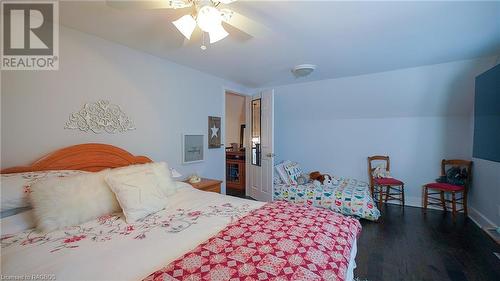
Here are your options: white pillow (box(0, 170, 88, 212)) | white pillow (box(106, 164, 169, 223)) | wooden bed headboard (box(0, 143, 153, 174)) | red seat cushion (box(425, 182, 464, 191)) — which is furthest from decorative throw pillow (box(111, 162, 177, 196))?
red seat cushion (box(425, 182, 464, 191))

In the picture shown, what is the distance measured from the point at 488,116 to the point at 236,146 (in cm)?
439

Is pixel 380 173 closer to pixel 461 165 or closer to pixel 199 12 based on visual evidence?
pixel 461 165

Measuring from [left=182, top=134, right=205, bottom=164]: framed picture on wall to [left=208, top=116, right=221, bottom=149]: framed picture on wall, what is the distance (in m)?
0.17

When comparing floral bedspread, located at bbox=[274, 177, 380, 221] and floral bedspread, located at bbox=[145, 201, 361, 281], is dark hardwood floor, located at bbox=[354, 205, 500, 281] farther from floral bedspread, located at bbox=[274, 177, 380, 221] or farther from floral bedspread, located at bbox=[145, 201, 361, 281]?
floral bedspread, located at bbox=[145, 201, 361, 281]

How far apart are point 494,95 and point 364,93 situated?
62.0 inches

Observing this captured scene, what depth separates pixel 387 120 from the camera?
3785 mm

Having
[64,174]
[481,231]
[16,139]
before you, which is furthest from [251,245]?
[481,231]

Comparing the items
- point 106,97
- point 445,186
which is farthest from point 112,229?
point 445,186

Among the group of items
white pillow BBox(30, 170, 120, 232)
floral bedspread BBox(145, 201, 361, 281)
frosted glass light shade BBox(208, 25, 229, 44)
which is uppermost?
frosted glass light shade BBox(208, 25, 229, 44)

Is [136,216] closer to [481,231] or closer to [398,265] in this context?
[398,265]

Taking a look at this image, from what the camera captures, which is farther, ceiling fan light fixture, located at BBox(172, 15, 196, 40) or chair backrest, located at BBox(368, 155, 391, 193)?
chair backrest, located at BBox(368, 155, 391, 193)

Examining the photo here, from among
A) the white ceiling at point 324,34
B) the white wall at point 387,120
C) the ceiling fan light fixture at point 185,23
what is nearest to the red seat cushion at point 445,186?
the white wall at point 387,120

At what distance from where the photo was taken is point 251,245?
1.16 metres

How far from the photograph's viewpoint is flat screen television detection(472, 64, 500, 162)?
2.12 m
